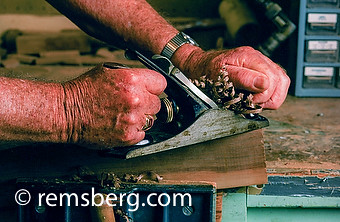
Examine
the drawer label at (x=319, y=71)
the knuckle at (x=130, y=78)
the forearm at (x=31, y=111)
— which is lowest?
the forearm at (x=31, y=111)

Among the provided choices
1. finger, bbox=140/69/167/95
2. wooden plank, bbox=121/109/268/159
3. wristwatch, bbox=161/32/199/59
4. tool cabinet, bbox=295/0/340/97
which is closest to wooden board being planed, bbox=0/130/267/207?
wooden plank, bbox=121/109/268/159

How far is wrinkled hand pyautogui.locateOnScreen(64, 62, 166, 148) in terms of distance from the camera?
0.79m

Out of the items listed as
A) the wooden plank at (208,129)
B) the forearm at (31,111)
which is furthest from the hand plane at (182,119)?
the forearm at (31,111)

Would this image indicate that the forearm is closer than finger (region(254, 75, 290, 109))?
Yes

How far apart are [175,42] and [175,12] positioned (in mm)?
1755

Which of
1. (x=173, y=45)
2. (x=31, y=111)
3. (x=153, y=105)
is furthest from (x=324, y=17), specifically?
A: (x=31, y=111)

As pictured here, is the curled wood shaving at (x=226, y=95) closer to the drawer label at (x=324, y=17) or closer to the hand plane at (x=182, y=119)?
the hand plane at (x=182, y=119)

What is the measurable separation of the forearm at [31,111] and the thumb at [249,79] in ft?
1.09

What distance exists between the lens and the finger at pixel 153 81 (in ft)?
2.68

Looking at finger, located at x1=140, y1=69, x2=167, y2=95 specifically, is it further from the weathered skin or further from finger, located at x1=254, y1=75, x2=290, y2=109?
finger, located at x1=254, y1=75, x2=290, y2=109

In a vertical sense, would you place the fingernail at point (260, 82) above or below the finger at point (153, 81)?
above

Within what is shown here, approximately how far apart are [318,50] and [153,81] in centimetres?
110

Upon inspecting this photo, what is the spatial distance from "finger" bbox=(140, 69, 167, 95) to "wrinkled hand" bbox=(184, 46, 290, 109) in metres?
0.15

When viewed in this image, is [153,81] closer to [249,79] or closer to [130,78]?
[130,78]
